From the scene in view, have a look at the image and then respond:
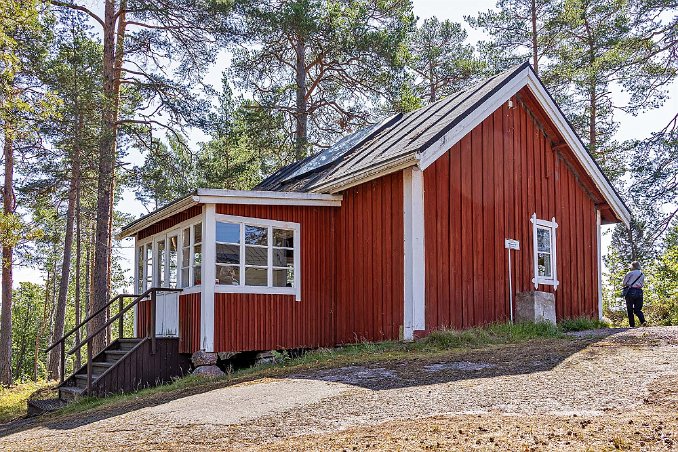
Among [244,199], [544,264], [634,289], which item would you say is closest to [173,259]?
[244,199]

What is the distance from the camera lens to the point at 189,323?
13.7 meters

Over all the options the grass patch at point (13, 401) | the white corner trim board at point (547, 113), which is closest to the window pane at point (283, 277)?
the white corner trim board at point (547, 113)

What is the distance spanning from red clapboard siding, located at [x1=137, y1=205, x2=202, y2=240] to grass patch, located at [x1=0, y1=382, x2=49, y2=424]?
187 inches

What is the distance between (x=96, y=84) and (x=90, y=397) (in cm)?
1116

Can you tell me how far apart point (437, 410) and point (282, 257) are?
23.9ft

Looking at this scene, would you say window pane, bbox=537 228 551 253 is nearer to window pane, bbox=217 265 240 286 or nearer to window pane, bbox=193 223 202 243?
window pane, bbox=217 265 240 286

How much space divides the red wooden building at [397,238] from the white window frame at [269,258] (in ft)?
0.08

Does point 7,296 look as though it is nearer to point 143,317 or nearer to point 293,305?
point 143,317

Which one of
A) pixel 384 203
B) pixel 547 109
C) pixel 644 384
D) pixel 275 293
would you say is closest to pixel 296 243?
pixel 275 293

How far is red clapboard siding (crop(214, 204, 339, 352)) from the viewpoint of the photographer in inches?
523

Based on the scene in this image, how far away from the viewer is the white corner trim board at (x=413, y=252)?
40.9ft

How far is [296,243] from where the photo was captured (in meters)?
14.2

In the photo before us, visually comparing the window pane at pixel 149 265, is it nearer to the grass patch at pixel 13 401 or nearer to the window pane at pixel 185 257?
the window pane at pixel 185 257

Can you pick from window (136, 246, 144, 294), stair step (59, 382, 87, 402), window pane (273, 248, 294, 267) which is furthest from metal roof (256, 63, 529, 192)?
stair step (59, 382, 87, 402)
